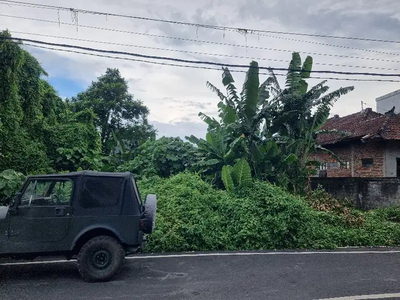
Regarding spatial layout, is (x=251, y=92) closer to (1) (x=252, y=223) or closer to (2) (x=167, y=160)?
(2) (x=167, y=160)

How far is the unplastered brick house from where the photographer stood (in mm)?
16547

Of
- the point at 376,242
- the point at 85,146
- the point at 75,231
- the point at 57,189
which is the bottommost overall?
the point at 376,242

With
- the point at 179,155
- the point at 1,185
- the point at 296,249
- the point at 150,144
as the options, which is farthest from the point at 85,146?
the point at 296,249

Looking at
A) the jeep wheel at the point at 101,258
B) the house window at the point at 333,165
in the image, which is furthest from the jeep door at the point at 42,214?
the house window at the point at 333,165

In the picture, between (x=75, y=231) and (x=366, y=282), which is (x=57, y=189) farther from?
(x=366, y=282)

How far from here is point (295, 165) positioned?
509 inches

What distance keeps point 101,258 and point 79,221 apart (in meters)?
0.78

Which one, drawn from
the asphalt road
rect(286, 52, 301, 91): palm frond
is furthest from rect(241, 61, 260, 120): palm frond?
the asphalt road

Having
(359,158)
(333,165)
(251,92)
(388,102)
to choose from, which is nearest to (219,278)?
(251,92)

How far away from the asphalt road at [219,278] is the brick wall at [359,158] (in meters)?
10.2

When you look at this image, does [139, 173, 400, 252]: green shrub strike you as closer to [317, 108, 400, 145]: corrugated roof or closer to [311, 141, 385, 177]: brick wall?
[317, 108, 400, 145]: corrugated roof

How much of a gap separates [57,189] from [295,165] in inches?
363

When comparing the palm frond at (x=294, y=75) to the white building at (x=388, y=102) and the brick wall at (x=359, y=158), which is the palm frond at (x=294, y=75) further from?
the white building at (x=388, y=102)

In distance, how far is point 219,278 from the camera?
6.29m
